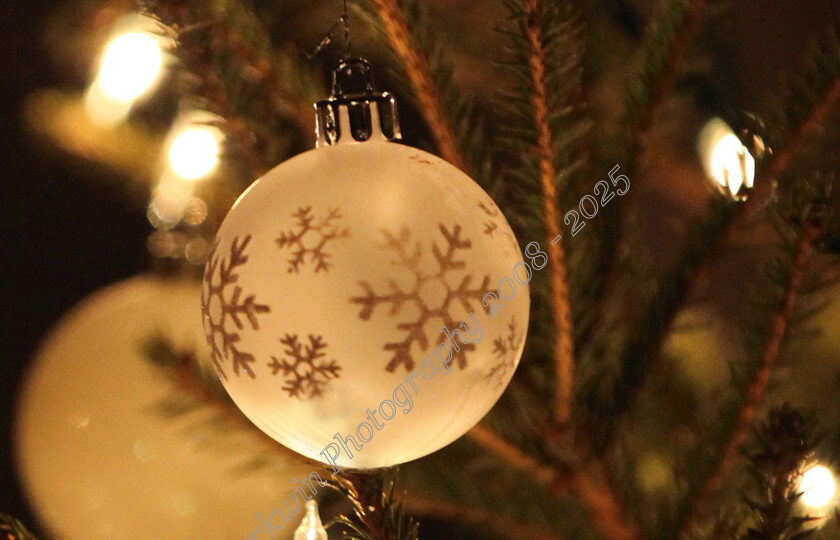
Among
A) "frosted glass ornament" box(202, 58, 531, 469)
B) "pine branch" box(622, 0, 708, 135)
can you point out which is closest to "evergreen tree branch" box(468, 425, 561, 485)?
"frosted glass ornament" box(202, 58, 531, 469)

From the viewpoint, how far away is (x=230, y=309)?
377mm

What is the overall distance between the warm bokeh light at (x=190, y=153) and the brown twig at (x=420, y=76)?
39cm

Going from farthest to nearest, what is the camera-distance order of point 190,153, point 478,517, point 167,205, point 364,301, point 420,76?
1. point 167,205
2. point 190,153
3. point 478,517
4. point 420,76
5. point 364,301

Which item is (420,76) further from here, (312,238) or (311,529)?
(311,529)

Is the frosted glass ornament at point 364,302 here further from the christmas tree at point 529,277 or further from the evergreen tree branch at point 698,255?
the evergreen tree branch at point 698,255

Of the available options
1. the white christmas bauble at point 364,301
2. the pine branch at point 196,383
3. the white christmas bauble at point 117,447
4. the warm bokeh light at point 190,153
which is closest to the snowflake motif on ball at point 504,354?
the white christmas bauble at point 364,301

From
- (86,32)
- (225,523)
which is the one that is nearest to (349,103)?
(86,32)

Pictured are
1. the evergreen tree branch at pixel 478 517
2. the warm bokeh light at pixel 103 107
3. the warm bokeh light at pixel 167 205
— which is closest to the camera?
the evergreen tree branch at pixel 478 517

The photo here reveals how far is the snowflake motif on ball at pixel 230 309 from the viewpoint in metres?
0.37

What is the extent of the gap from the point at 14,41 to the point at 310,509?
95 centimetres

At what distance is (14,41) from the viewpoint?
1.12 meters

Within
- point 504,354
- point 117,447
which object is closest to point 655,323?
point 504,354

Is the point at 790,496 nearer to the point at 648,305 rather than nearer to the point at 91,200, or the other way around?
the point at 648,305

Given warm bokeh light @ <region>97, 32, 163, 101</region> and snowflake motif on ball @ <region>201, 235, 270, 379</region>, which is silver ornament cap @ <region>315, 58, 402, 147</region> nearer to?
snowflake motif on ball @ <region>201, 235, 270, 379</region>
